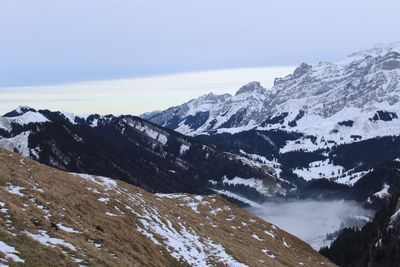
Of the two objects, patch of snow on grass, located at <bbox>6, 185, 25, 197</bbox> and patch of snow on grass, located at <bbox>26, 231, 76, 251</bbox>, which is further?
patch of snow on grass, located at <bbox>6, 185, 25, 197</bbox>

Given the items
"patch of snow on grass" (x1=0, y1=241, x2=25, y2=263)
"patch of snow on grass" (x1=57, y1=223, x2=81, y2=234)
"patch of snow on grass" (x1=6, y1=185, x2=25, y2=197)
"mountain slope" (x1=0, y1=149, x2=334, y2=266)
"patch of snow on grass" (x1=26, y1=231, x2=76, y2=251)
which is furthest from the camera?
"patch of snow on grass" (x1=6, y1=185, x2=25, y2=197)

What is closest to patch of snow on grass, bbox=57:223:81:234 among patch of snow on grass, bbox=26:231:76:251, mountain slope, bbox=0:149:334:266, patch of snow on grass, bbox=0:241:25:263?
mountain slope, bbox=0:149:334:266

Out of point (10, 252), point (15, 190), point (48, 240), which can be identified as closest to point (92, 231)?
point (15, 190)

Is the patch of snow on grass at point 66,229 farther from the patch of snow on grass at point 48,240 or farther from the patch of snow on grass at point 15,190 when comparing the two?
the patch of snow on grass at point 15,190

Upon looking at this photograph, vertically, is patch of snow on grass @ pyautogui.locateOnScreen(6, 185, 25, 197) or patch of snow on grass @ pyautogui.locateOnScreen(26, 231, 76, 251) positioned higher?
patch of snow on grass @ pyautogui.locateOnScreen(6, 185, 25, 197)

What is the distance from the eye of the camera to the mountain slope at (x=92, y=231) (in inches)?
1406

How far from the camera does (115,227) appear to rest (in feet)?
178

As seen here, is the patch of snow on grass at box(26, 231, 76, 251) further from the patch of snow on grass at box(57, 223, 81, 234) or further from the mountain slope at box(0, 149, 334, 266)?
the patch of snow on grass at box(57, 223, 81, 234)

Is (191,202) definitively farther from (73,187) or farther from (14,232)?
(14,232)

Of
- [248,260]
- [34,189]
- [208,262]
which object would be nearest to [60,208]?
[34,189]

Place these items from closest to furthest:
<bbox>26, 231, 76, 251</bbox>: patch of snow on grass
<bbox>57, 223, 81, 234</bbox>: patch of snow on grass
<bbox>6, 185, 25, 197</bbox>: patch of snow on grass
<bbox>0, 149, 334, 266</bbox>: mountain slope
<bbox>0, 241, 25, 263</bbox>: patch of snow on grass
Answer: <bbox>0, 241, 25, 263</bbox>: patch of snow on grass → <bbox>0, 149, 334, 266</bbox>: mountain slope → <bbox>26, 231, 76, 251</bbox>: patch of snow on grass → <bbox>57, 223, 81, 234</bbox>: patch of snow on grass → <bbox>6, 185, 25, 197</bbox>: patch of snow on grass

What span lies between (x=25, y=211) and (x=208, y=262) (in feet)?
76.2

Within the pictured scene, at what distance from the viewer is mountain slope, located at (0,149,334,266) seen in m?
35.7

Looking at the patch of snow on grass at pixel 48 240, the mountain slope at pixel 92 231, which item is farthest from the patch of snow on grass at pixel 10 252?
the patch of snow on grass at pixel 48 240
